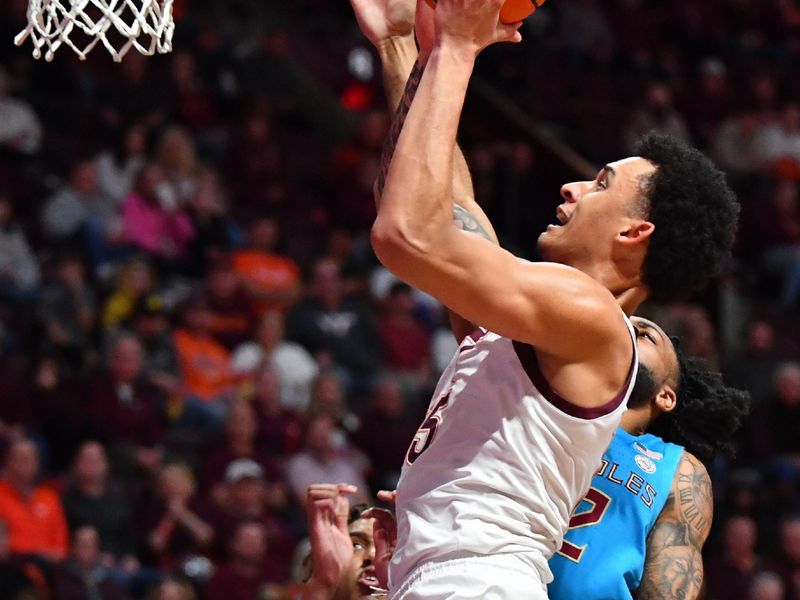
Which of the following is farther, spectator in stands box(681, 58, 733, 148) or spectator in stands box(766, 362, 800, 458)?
spectator in stands box(681, 58, 733, 148)

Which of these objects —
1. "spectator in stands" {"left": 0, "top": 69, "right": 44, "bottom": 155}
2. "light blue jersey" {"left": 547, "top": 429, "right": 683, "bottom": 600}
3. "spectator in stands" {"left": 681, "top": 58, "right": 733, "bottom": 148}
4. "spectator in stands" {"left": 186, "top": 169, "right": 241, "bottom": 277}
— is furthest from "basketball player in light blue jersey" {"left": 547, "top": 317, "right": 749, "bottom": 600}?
"spectator in stands" {"left": 681, "top": 58, "right": 733, "bottom": 148}

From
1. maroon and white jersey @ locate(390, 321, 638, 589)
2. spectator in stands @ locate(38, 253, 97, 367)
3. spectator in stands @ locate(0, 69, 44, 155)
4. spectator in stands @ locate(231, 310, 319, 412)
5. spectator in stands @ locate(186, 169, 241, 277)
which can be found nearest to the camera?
maroon and white jersey @ locate(390, 321, 638, 589)

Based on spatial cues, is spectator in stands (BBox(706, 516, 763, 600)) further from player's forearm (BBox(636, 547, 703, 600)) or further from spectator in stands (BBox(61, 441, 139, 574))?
player's forearm (BBox(636, 547, 703, 600))

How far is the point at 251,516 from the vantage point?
8.02 meters

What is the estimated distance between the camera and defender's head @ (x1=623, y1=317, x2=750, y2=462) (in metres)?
3.54

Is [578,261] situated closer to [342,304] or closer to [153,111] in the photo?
[342,304]

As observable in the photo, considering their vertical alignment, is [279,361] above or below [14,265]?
below

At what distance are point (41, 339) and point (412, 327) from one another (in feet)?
9.01

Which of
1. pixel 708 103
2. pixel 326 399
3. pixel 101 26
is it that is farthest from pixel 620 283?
pixel 708 103

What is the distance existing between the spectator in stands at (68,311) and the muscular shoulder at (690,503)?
5607mm

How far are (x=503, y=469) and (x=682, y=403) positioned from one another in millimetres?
995

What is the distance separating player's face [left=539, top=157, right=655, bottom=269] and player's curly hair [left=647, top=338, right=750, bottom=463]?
72 cm

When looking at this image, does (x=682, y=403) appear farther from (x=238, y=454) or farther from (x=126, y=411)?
Answer: (x=126, y=411)

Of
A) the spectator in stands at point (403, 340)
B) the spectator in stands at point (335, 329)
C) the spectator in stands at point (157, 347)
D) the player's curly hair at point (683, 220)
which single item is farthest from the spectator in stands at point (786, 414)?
the player's curly hair at point (683, 220)
